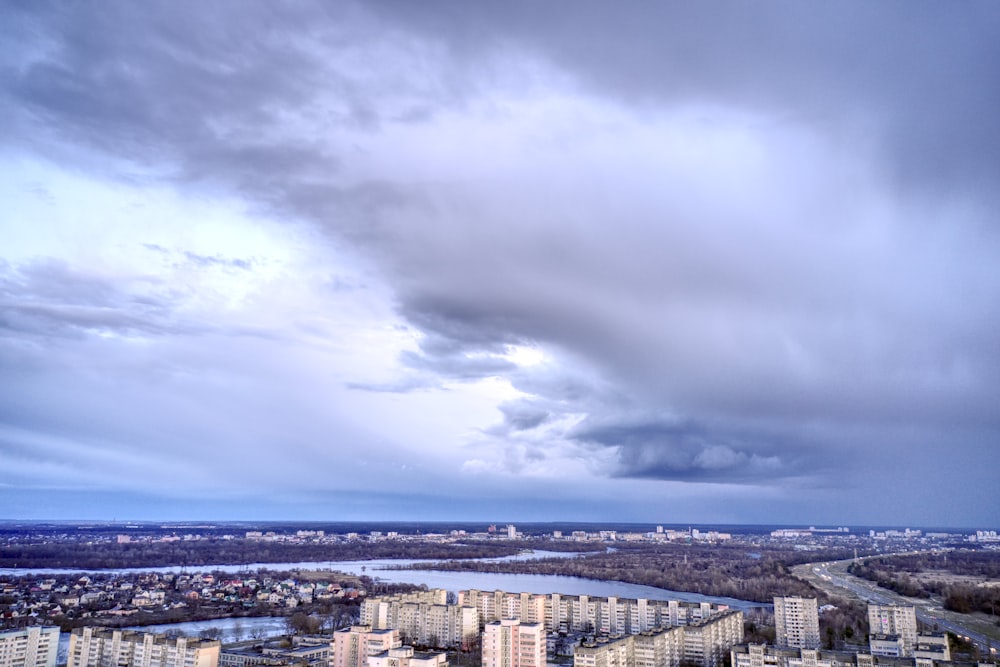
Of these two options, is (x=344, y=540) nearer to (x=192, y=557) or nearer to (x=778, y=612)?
(x=192, y=557)

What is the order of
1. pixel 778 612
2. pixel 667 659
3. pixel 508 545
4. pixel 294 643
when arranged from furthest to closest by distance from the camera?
pixel 508 545, pixel 778 612, pixel 294 643, pixel 667 659

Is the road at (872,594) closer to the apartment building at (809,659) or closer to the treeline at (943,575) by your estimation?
the treeline at (943,575)

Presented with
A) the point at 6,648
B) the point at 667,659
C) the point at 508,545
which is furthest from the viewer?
the point at 508,545

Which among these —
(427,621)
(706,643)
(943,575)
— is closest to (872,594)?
(943,575)

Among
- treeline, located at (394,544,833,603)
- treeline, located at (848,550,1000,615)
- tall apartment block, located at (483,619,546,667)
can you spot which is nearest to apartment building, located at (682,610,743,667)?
tall apartment block, located at (483,619,546,667)

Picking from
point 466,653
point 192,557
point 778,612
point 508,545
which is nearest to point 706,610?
point 778,612

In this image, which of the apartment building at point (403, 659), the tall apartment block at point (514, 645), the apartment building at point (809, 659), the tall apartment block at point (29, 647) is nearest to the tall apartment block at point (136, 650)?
the tall apartment block at point (29, 647)
